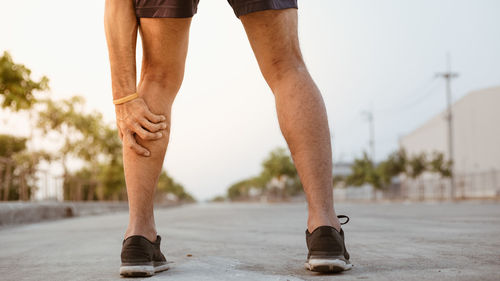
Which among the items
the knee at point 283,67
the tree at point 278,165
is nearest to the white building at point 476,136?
the tree at point 278,165

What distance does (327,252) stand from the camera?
6.08 ft

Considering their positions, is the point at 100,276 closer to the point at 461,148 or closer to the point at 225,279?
the point at 225,279

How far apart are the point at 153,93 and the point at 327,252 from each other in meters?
1.00

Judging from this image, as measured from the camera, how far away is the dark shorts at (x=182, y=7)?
2070 mm

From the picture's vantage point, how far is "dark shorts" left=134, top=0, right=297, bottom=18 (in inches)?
81.5

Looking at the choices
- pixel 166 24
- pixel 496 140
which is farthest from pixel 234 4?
pixel 496 140

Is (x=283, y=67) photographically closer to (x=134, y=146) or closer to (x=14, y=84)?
(x=134, y=146)

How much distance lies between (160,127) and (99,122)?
1111 inches

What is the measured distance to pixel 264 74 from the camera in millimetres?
2275

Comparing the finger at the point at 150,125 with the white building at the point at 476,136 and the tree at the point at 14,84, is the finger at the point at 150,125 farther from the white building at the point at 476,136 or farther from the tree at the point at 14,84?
the white building at the point at 476,136

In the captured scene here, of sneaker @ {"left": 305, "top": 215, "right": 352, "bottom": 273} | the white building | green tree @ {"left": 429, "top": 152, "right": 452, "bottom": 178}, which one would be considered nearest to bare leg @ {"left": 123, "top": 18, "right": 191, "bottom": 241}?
sneaker @ {"left": 305, "top": 215, "right": 352, "bottom": 273}

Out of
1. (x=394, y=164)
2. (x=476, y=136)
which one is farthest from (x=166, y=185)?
(x=476, y=136)

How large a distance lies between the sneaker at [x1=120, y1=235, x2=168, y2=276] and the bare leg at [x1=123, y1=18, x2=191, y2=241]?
0.05m

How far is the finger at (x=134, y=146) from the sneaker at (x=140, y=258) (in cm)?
35
